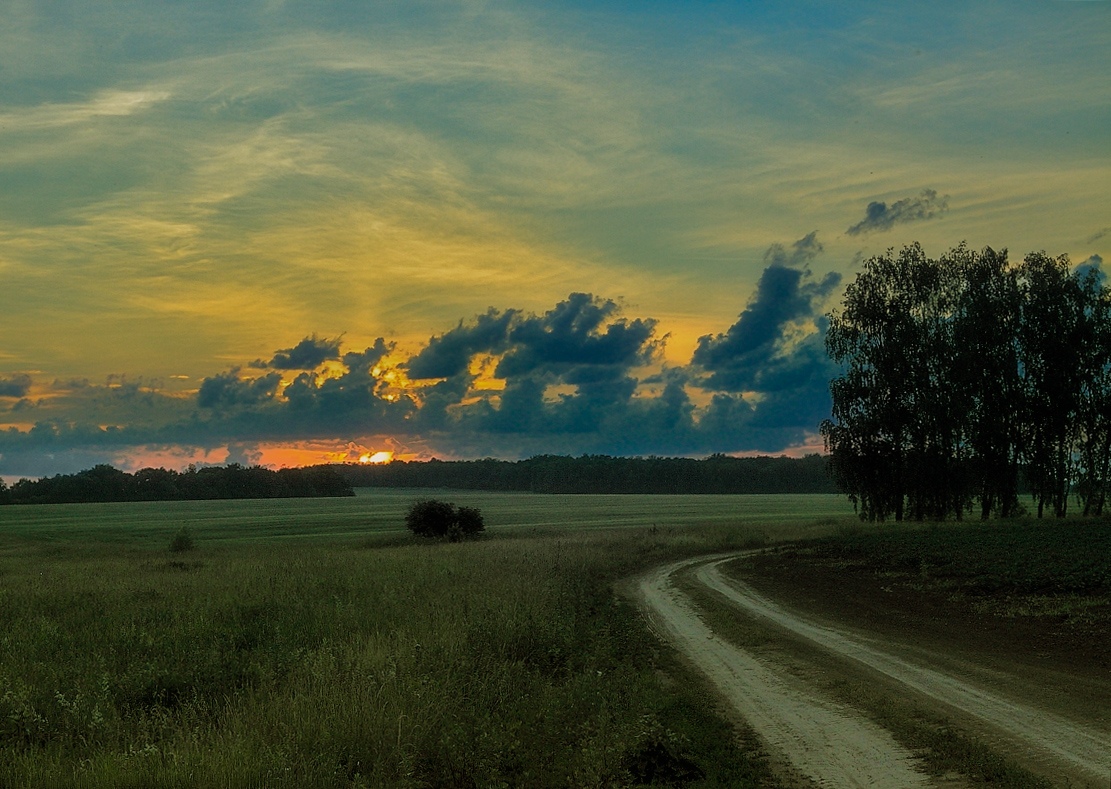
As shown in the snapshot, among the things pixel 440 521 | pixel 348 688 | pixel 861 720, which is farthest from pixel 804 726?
pixel 440 521

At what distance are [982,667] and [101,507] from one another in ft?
405

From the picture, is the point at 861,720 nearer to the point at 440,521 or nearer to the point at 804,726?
the point at 804,726

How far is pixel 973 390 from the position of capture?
54.2m

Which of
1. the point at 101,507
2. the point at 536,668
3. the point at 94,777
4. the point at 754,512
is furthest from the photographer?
the point at 101,507

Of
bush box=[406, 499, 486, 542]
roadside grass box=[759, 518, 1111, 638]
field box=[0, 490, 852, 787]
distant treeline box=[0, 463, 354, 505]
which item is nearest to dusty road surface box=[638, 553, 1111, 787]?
field box=[0, 490, 852, 787]

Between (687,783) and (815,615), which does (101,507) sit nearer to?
(815,615)

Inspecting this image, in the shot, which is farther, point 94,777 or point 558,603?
point 558,603

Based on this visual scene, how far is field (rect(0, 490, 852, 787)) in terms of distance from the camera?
8.77m

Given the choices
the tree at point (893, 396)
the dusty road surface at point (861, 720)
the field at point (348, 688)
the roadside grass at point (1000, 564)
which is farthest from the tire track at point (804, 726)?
the tree at point (893, 396)

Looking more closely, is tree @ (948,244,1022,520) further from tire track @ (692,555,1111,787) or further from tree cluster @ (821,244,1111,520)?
tire track @ (692,555,1111,787)

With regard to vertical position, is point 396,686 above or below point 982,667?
above

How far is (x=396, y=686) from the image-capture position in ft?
35.3

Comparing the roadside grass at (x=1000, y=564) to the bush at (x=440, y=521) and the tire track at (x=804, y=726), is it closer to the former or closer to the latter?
the tire track at (x=804, y=726)

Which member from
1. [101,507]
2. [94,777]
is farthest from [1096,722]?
Result: [101,507]
